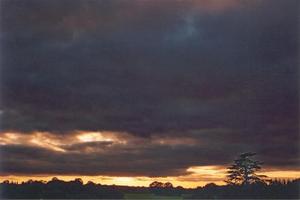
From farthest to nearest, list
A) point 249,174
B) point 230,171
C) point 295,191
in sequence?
1. point 249,174
2. point 230,171
3. point 295,191

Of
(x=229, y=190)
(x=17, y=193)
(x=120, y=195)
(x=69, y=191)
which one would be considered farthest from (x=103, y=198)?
(x=229, y=190)

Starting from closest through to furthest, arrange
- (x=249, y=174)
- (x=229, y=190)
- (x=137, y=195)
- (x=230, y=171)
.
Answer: (x=137, y=195)
(x=229, y=190)
(x=230, y=171)
(x=249, y=174)

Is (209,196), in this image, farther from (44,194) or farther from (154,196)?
(44,194)

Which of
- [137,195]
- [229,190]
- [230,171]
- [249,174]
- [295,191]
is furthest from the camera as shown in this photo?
[249,174]

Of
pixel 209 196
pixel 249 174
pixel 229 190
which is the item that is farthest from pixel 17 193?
pixel 249 174

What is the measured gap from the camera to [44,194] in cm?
2634

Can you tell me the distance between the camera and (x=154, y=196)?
84.4ft

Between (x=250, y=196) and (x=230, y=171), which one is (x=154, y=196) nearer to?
(x=250, y=196)

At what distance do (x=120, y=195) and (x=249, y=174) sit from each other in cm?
1549

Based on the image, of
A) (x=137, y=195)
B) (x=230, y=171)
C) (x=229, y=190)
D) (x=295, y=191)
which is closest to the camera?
(x=137, y=195)

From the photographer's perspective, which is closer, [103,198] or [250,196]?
[103,198]

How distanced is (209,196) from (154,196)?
3.23m

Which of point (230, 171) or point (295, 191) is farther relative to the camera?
point (230, 171)

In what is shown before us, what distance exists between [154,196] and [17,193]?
8126 millimetres
